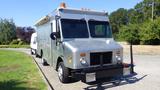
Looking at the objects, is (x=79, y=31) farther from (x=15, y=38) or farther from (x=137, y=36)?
(x=15, y=38)

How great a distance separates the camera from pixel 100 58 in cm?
1049

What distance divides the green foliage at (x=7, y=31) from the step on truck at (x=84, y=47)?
58689 mm

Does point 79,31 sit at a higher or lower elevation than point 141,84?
higher

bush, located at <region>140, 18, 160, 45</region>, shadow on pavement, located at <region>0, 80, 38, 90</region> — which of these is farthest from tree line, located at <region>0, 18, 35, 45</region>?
shadow on pavement, located at <region>0, 80, 38, 90</region>

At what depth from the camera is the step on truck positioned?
10.2m

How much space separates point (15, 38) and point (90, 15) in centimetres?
6205

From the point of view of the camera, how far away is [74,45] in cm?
1064

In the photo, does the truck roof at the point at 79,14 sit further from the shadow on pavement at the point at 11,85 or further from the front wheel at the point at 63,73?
the shadow on pavement at the point at 11,85

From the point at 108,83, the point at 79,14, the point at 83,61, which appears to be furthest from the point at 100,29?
the point at 108,83

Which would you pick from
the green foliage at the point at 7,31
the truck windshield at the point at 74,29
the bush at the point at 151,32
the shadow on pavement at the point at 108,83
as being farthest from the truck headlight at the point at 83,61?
the green foliage at the point at 7,31

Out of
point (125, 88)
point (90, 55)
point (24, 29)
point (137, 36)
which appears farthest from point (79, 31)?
point (24, 29)

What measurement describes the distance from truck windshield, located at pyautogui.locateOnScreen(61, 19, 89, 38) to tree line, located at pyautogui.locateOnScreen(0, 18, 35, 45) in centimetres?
5683

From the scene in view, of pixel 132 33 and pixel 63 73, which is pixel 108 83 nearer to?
pixel 63 73

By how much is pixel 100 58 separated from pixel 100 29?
1.91 metres
